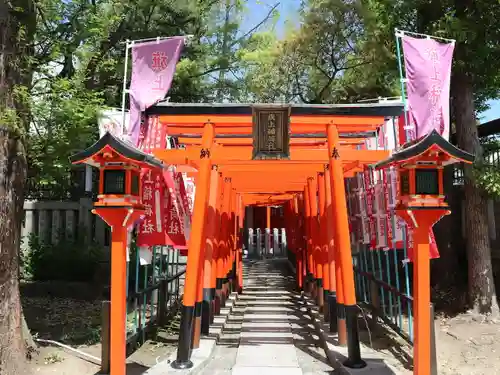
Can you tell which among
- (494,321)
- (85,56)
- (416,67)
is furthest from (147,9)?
(494,321)

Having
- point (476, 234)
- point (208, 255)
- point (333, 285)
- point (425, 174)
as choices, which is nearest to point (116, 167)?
point (208, 255)

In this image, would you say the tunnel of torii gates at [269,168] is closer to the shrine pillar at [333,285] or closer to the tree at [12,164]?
the shrine pillar at [333,285]

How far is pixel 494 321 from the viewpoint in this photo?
29.0 feet

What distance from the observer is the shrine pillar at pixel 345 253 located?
604cm

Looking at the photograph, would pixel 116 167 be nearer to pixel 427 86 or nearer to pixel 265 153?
pixel 265 153

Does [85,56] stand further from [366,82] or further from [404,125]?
[366,82]

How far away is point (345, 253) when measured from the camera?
20.5ft

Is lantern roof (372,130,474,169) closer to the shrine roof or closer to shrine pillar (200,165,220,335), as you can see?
Result: the shrine roof

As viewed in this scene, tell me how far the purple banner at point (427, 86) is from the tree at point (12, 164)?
18.9 feet

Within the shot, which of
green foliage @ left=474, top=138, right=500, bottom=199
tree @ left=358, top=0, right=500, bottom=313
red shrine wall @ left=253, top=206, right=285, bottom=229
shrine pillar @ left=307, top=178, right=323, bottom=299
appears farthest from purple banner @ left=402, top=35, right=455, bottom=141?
red shrine wall @ left=253, top=206, right=285, bottom=229

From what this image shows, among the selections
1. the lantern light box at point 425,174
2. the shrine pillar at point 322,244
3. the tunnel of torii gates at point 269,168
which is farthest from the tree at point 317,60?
the lantern light box at point 425,174

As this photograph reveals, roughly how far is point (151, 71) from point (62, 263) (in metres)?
6.73

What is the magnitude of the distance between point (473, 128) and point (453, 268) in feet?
13.1

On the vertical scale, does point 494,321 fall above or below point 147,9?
below
